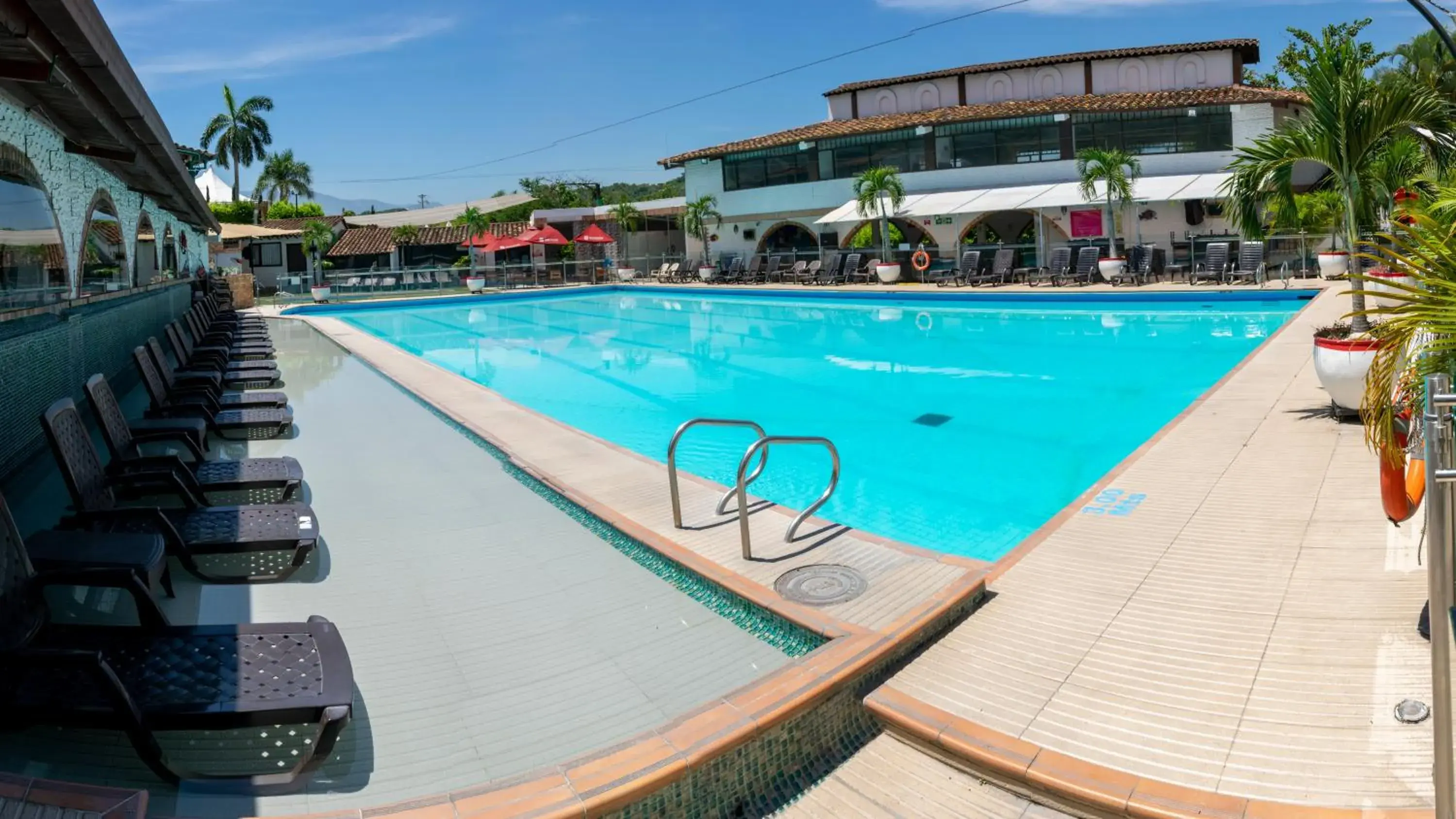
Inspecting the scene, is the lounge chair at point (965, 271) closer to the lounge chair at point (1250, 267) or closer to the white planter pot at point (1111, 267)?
the white planter pot at point (1111, 267)

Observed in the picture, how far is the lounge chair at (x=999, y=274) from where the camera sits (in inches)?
973

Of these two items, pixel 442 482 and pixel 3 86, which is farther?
pixel 442 482

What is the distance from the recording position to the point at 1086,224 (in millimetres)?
25625

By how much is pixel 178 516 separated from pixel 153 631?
1865 millimetres

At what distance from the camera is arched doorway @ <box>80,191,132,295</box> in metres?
9.50

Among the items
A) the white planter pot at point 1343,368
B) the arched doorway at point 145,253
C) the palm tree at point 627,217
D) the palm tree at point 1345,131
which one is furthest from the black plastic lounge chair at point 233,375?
the palm tree at point 627,217

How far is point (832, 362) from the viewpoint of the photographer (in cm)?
1508

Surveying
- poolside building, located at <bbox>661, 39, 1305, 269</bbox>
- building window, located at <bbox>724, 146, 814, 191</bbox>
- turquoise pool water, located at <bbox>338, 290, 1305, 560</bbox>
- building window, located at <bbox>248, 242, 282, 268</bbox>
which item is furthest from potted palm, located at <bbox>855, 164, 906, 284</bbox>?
building window, located at <bbox>248, 242, 282, 268</bbox>

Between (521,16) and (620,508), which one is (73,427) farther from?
(521,16)

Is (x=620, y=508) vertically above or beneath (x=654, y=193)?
beneath

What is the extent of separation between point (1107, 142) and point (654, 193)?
83862 mm

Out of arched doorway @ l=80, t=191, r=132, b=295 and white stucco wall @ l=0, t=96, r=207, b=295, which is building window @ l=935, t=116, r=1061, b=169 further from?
arched doorway @ l=80, t=191, r=132, b=295

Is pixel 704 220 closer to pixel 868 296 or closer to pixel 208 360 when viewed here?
pixel 868 296

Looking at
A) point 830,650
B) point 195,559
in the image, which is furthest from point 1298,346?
point 195,559
